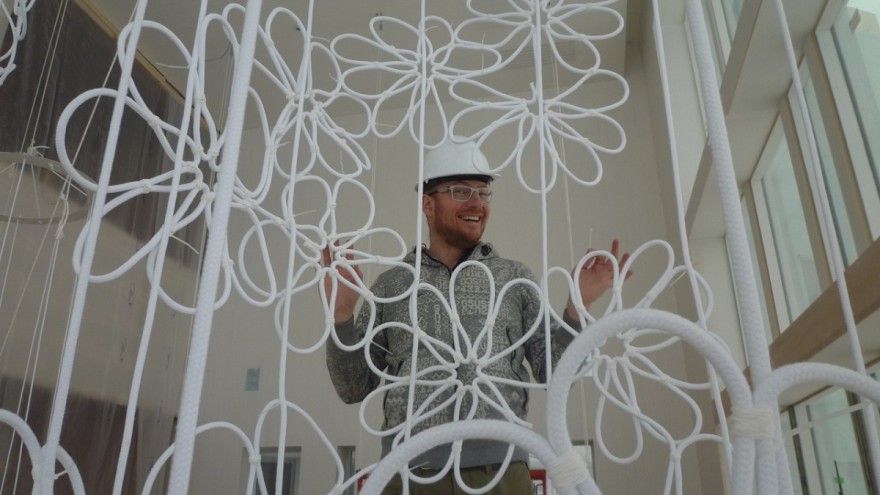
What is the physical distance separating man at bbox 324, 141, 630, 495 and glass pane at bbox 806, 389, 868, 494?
34.2 inches

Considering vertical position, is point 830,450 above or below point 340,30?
below

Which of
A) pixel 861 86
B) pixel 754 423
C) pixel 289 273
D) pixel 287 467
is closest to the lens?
pixel 754 423

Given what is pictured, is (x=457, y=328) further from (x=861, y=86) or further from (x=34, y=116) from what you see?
(x=34, y=116)

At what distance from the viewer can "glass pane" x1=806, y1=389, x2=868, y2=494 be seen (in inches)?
62.8

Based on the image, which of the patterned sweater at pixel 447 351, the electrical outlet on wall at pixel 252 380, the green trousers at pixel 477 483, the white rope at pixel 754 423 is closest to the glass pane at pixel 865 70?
the patterned sweater at pixel 447 351

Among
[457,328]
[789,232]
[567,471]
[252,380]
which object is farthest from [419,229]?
[252,380]

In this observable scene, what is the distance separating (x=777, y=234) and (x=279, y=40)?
2153mm

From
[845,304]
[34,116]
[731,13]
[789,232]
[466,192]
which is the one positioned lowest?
[845,304]

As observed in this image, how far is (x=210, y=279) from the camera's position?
1.84ft

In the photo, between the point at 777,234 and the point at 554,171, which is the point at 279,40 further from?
the point at 554,171

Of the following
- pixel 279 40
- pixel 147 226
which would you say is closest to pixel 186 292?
pixel 147 226

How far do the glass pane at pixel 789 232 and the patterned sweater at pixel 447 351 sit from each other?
98 cm

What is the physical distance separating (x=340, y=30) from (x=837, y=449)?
241 cm

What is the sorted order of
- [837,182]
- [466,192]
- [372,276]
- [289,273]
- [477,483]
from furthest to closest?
[372,276]
[837,182]
[466,192]
[477,483]
[289,273]
